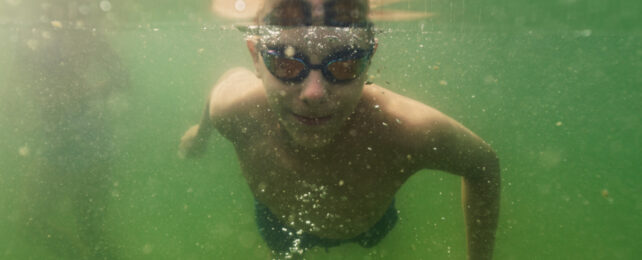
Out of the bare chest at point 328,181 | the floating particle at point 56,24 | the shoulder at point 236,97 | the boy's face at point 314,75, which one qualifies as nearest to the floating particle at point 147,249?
the floating particle at point 56,24

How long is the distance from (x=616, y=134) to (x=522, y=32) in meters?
45.0

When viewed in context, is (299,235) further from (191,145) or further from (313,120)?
(191,145)

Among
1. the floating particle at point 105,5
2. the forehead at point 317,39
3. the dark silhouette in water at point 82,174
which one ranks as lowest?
the dark silhouette in water at point 82,174

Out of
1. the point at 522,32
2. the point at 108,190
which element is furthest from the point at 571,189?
the point at 108,190

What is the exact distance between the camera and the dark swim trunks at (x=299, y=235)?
195 inches

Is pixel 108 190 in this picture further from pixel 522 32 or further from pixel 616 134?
pixel 616 134

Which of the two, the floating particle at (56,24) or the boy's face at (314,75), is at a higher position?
the boy's face at (314,75)

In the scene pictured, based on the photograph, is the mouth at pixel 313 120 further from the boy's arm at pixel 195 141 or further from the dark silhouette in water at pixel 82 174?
the dark silhouette in water at pixel 82 174

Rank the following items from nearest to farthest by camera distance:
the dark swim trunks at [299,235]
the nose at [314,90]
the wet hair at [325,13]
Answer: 1. the nose at [314,90]
2. the wet hair at [325,13]
3. the dark swim trunks at [299,235]

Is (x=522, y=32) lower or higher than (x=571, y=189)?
higher

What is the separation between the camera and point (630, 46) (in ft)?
52.9

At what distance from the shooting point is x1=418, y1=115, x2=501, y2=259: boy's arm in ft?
11.4

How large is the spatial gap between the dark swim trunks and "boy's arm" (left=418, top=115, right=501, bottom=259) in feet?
4.79

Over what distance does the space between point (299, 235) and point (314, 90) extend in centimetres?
274
